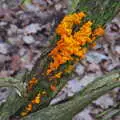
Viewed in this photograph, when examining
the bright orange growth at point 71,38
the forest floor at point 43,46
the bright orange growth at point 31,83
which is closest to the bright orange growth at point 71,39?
the bright orange growth at point 71,38

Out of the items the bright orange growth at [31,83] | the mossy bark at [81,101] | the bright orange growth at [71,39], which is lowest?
the mossy bark at [81,101]

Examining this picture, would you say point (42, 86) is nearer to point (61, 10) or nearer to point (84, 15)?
point (84, 15)

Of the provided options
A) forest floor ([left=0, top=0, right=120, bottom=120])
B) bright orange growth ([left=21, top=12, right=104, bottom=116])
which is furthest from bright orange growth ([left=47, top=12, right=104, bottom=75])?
forest floor ([left=0, top=0, right=120, bottom=120])

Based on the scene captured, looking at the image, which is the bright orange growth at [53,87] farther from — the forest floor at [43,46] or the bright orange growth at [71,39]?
the forest floor at [43,46]

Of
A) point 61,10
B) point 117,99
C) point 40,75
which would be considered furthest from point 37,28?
point 40,75

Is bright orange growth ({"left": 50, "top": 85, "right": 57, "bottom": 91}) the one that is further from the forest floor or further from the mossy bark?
the forest floor

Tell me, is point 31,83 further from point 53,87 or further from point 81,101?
point 81,101

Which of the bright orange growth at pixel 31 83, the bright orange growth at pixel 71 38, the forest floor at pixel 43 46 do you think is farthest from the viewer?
the forest floor at pixel 43 46
